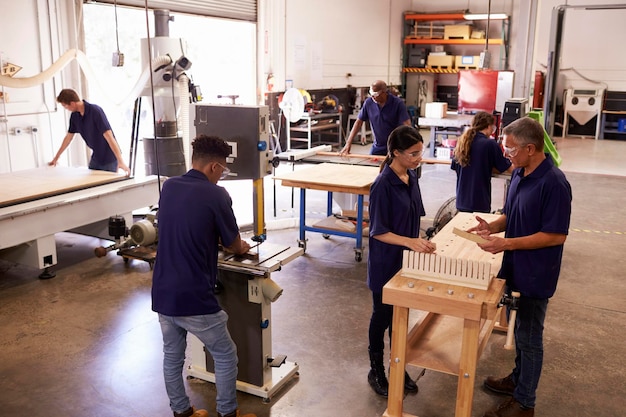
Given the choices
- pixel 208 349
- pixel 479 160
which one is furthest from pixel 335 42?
pixel 208 349

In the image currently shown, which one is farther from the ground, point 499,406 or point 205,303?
point 205,303

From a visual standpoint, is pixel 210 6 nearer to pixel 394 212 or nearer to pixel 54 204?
pixel 54 204

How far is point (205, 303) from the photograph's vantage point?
2271 millimetres

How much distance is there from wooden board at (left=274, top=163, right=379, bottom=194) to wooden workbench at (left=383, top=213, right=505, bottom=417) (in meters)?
1.84

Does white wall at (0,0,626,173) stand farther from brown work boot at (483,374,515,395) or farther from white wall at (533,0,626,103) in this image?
brown work boot at (483,374,515,395)

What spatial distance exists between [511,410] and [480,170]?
6.28ft

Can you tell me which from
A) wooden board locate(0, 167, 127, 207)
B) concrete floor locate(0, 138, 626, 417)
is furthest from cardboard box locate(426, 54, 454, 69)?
wooden board locate(0, 167, 127, 207)

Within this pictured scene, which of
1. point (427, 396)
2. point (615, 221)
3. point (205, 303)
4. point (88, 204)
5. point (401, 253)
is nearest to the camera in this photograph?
point (205, 303)

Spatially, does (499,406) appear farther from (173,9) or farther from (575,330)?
(173,9)

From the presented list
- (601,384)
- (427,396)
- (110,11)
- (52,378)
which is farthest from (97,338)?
(110,11)

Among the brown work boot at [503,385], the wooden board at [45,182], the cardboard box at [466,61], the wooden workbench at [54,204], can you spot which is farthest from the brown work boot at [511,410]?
the cardboard box at [466,61]

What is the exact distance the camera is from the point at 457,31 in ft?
41.6

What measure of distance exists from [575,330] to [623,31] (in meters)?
10.8

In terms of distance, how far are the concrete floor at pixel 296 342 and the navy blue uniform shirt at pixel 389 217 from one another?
0.70m
